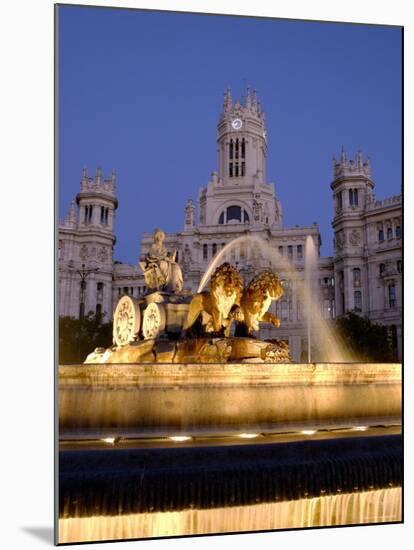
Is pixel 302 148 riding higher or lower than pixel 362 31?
higher

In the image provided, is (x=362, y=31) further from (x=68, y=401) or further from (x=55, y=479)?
(x=55, y=479)

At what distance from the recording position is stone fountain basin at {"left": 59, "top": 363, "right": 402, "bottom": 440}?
761 cm

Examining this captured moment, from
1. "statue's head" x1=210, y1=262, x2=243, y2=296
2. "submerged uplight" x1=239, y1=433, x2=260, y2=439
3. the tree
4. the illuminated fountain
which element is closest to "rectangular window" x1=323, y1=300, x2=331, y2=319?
the tree

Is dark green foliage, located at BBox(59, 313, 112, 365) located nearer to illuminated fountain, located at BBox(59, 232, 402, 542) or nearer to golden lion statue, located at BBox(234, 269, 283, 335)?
golden lion statue, located at BBox(234, 269, 283, 335)

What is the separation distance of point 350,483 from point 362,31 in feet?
16.2

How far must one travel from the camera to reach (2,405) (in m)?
7.35

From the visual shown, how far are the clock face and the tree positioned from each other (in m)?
26.6

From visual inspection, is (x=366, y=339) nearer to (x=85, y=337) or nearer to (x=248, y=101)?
(x=85, y=337)

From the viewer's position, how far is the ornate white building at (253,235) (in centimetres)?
1780

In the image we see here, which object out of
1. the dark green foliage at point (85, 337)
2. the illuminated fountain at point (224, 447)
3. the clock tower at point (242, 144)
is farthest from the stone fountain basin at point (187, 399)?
the clock tower at point (242, 144)

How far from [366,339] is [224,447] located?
543 inches

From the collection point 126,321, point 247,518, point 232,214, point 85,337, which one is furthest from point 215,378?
point 232,214

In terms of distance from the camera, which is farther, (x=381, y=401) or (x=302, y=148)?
(x=302, y=148)

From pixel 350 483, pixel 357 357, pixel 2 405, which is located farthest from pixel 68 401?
pixel 357 357
